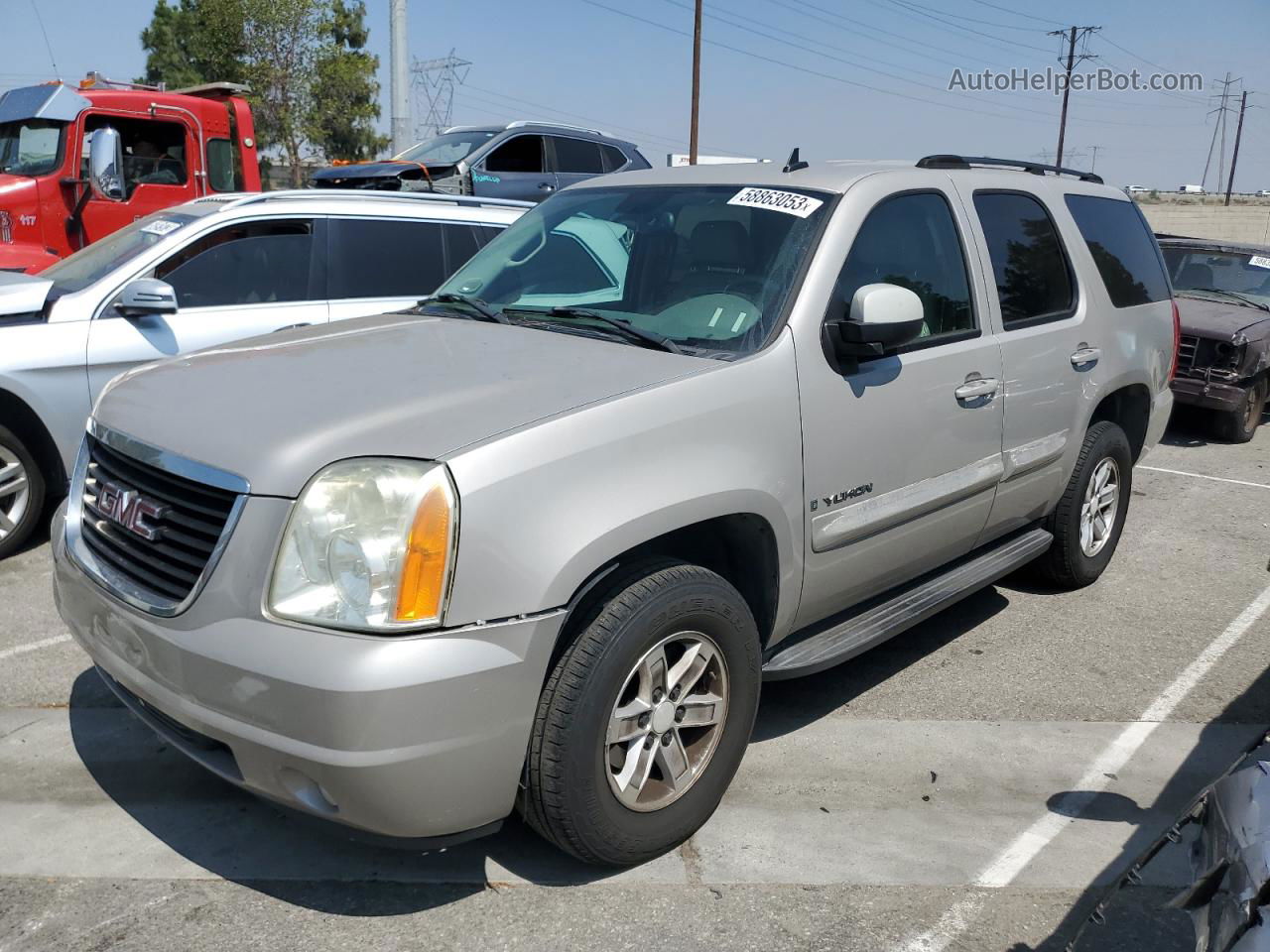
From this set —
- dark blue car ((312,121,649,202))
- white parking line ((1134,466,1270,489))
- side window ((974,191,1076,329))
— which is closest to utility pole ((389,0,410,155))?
dark blue car ((312,121,649,202))

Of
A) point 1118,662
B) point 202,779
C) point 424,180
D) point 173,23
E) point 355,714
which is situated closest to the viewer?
point 355,714

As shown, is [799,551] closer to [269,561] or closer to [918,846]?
[918,846]

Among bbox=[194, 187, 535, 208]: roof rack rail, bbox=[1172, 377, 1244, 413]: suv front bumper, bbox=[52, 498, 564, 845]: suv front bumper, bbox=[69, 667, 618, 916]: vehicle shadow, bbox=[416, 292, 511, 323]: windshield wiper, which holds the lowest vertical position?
bbox=[69, 667, 618, 916]: vehicle shadow

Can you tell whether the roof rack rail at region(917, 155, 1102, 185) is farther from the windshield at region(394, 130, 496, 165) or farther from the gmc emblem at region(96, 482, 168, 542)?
the windshield at region(394, 130, 496, 165)

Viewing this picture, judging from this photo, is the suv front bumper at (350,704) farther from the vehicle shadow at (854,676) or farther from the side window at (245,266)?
the side window at (245,266)

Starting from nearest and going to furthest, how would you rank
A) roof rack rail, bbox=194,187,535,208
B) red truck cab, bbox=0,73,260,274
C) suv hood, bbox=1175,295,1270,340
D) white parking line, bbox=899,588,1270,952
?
1. white parking line, bbox=899,588,1270,952
2. roof rack rail, bbox=194,187,535,208
3. suv hood, bbox=1175,295,1270,340
4. red truck cab, bbox=0,73,260,274

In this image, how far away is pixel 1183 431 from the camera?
33.5 feet

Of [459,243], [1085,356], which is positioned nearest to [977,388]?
[1085,356]

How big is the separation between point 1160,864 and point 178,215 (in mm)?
5647

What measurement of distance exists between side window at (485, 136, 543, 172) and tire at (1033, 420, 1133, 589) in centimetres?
897

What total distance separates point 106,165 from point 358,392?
25.0 ft

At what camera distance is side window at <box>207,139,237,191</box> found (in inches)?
454

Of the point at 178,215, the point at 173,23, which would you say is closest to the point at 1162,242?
the point at 178,215

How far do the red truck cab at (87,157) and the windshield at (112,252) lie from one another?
12.7ft
